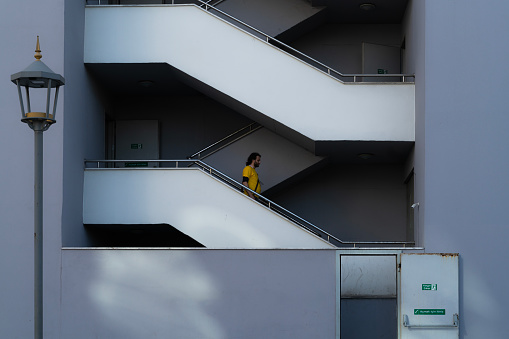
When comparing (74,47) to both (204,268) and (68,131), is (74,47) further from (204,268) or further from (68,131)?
(204,268)

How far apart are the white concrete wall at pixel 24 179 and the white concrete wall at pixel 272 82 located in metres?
1.35

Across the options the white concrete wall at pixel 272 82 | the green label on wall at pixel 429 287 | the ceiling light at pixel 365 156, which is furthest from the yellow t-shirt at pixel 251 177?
the green label on wall at pixel 429 287

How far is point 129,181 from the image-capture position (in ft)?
60.6

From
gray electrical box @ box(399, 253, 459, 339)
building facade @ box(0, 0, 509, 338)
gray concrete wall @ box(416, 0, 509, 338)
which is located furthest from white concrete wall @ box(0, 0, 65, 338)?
gray concrete wall @ box(416, 0, 509, 338)

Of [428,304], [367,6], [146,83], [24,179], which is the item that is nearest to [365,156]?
[367,6]

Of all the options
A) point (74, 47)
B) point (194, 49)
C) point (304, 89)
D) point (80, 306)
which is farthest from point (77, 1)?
point (80, 306)

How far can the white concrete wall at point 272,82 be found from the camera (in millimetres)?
18500

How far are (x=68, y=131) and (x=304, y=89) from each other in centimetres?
429

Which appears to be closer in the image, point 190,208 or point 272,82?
point 190,208

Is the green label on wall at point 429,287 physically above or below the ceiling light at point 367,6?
below

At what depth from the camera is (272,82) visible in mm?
18531

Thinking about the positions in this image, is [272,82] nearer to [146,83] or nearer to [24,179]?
[146,83]

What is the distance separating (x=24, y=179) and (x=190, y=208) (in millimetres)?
2950

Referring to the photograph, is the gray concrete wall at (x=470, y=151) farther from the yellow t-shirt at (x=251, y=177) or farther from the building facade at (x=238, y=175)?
the yellow t-shirt at (x=251, y=177)
